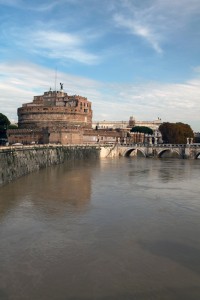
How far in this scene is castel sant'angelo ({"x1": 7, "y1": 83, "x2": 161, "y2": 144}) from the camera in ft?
242

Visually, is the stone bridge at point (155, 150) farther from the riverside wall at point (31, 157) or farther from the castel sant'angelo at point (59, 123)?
the riverside wall at point (31, 157)

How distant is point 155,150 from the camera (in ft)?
245

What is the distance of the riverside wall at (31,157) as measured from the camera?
3319 centimetres

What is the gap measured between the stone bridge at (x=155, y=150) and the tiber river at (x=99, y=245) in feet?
138

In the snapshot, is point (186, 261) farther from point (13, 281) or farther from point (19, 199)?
point (19, 199)

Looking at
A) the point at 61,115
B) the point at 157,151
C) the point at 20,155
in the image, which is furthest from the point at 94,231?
the point at 61,115

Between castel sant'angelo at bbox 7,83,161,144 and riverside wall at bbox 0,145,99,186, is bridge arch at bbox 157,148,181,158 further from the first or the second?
riverside wall at bbox 0,145,99,186

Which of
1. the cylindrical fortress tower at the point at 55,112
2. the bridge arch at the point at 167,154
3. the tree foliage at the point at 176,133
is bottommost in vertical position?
the bridge arch at the point at 167,154

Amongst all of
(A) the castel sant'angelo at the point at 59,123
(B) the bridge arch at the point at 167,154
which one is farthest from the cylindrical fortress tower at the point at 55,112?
(B) the bridge arch at the point at 167,154

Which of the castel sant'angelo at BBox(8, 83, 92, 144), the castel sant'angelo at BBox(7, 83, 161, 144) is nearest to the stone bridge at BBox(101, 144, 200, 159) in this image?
the castel sant'angelo at BBox(7, 83, 161, 144)

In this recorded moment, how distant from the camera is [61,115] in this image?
8581 centimetres

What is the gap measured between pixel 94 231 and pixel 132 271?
4922 mm

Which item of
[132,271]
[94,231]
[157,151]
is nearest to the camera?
[132,271]

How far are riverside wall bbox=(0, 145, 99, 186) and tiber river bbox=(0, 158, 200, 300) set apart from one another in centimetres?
551
